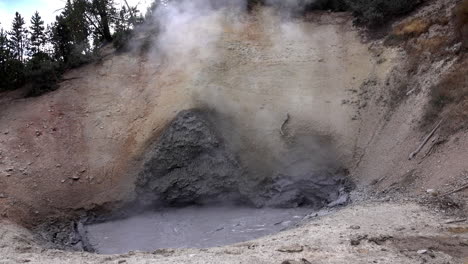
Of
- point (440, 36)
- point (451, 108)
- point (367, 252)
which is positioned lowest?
point (367, 252)

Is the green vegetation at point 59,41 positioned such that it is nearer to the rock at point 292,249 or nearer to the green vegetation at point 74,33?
the green vegetation at point 74,33

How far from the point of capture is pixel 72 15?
12812mm

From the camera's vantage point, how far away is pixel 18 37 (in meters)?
12.4

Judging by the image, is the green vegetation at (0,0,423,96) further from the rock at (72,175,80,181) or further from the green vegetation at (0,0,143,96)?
the rock at (72,175,80,181)

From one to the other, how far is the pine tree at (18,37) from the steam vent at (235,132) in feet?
0.11

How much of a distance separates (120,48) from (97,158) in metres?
4.00

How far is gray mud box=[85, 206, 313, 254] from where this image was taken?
8000 mm

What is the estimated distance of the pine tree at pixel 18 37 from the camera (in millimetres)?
12273

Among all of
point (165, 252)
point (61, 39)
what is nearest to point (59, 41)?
point (61, 39)

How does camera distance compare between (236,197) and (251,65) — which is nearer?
(236,197)

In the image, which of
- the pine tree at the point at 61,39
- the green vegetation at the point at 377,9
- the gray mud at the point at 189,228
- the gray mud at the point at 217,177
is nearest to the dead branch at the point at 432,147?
the gray mud at the point at 217,177

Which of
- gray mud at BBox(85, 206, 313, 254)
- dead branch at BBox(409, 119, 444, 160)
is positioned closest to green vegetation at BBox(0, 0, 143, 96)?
gray mud at BBox(85, 206, 313, 254)

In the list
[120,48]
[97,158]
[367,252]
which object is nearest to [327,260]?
[367,252]

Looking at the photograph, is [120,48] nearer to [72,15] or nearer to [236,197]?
[72,15]
